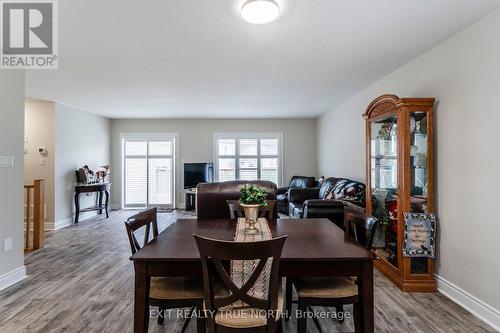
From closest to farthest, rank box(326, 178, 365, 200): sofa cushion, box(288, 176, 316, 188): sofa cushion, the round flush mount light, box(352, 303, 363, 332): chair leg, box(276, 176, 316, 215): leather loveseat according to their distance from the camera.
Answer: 1. box(352, 303, 363, 332): chair leg
2. the round flush mount light
3. box(326, 178, 365, 200): sofa cushion
4. box(276, 176, 316, 215): leather loveseat
5. box(288, 176, 316, 188): sofa cushion

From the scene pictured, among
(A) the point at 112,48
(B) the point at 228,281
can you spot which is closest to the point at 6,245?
(A) the point at 112,48

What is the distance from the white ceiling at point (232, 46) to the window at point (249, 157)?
2.47 m

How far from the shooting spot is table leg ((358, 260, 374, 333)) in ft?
5.03

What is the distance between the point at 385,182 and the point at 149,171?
20.0ft

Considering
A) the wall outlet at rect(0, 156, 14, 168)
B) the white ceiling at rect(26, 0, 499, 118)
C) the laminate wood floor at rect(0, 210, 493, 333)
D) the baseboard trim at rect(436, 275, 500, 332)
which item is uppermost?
the white ceiling at rect(26, 0, 499, 118)

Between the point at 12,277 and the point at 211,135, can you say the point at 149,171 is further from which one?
the point at 12,277

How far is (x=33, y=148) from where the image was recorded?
5.09 m

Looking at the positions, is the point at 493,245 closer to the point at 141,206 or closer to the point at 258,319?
the point at 258,319

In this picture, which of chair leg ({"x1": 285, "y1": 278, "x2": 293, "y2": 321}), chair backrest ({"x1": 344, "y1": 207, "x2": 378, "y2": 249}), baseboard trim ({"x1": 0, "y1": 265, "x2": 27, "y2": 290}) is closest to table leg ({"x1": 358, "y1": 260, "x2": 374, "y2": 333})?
chair backrest ({"x1": 344, "y1": 207, "x2": 378, "y2": 249})

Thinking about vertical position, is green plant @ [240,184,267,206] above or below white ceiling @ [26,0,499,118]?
below

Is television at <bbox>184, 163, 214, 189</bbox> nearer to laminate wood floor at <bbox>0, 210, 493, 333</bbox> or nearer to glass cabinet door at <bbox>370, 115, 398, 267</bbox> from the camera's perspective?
laminate wood floor at <bbox>0, 210, 493, 333</bbox>

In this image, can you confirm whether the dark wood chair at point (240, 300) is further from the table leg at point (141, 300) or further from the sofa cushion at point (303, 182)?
the sofa cushion at point (303, 182)

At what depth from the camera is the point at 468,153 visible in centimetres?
233

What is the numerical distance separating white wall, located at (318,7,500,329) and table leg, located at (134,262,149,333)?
8.78 feet
